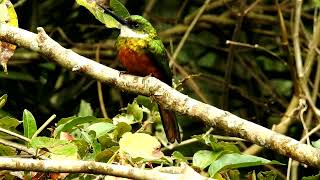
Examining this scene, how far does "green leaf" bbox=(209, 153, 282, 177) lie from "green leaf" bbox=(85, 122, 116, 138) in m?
0.28

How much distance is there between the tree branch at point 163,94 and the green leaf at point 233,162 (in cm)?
4

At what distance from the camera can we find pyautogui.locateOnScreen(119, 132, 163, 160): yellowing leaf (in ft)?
4.92

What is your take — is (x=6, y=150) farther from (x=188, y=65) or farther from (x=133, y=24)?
(x=188, y=65)

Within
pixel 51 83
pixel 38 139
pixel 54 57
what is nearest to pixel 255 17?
pixel 51 83

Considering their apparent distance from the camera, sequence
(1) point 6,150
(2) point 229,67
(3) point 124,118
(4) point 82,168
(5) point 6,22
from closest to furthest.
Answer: (4) point 82,168, (1) point 6,150, (5) point 6,22, (3) point 124,118, (2) point 229,67

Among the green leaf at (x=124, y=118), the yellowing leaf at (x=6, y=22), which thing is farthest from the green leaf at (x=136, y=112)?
the yellowing leaf at (x=6, y=22)

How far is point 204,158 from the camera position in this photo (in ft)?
5.20

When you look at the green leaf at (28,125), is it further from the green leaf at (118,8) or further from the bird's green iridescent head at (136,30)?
the bird's green iridescent head at (136,30)

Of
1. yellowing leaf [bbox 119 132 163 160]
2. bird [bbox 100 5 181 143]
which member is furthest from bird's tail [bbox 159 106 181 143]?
yellowing leaf [bbox 119 132 163 160]

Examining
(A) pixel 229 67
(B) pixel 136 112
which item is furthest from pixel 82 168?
(A) pixel 229 67

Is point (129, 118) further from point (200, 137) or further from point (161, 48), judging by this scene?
point (161, 48)

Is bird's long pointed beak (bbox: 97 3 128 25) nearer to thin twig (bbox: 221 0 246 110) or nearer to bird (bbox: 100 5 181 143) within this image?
bird (bbox: 100 5 181 143)

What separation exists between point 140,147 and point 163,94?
0.73ft

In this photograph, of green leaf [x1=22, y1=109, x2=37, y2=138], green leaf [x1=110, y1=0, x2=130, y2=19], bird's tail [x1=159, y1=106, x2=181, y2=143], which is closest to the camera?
green leaf [x1=22, y1=109, x2=37, y2=138]
